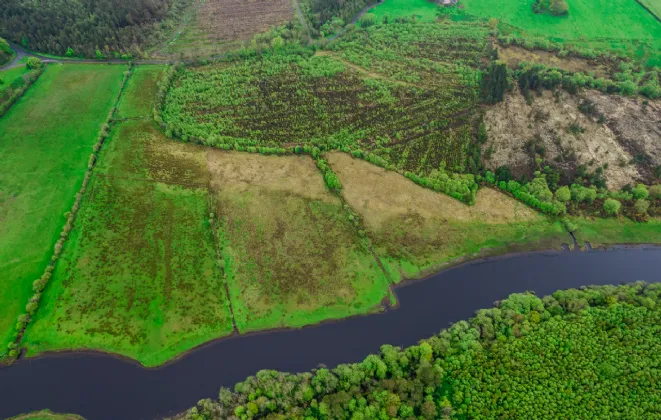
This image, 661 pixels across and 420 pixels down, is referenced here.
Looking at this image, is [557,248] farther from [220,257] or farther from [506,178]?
[220,257]

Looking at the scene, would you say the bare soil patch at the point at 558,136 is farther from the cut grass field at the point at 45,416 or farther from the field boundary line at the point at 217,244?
the cut grass field at the point at 45,416

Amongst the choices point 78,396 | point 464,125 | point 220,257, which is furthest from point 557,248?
point 78,396

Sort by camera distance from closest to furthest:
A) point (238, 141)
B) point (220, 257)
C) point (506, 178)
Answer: point (220, 257), point (506, 178), point (238, 141)

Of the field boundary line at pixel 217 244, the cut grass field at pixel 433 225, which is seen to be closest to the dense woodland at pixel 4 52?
the field boundary line at pixel 217 244

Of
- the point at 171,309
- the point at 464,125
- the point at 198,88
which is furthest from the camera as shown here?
the point at 198,88

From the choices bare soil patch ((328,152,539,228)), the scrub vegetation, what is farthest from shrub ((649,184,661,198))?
bare soil patch ((328,152,539,228))

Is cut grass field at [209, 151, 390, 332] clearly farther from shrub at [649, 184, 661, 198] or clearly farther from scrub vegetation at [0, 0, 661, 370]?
shrub at [649, 184, 661, 198]
